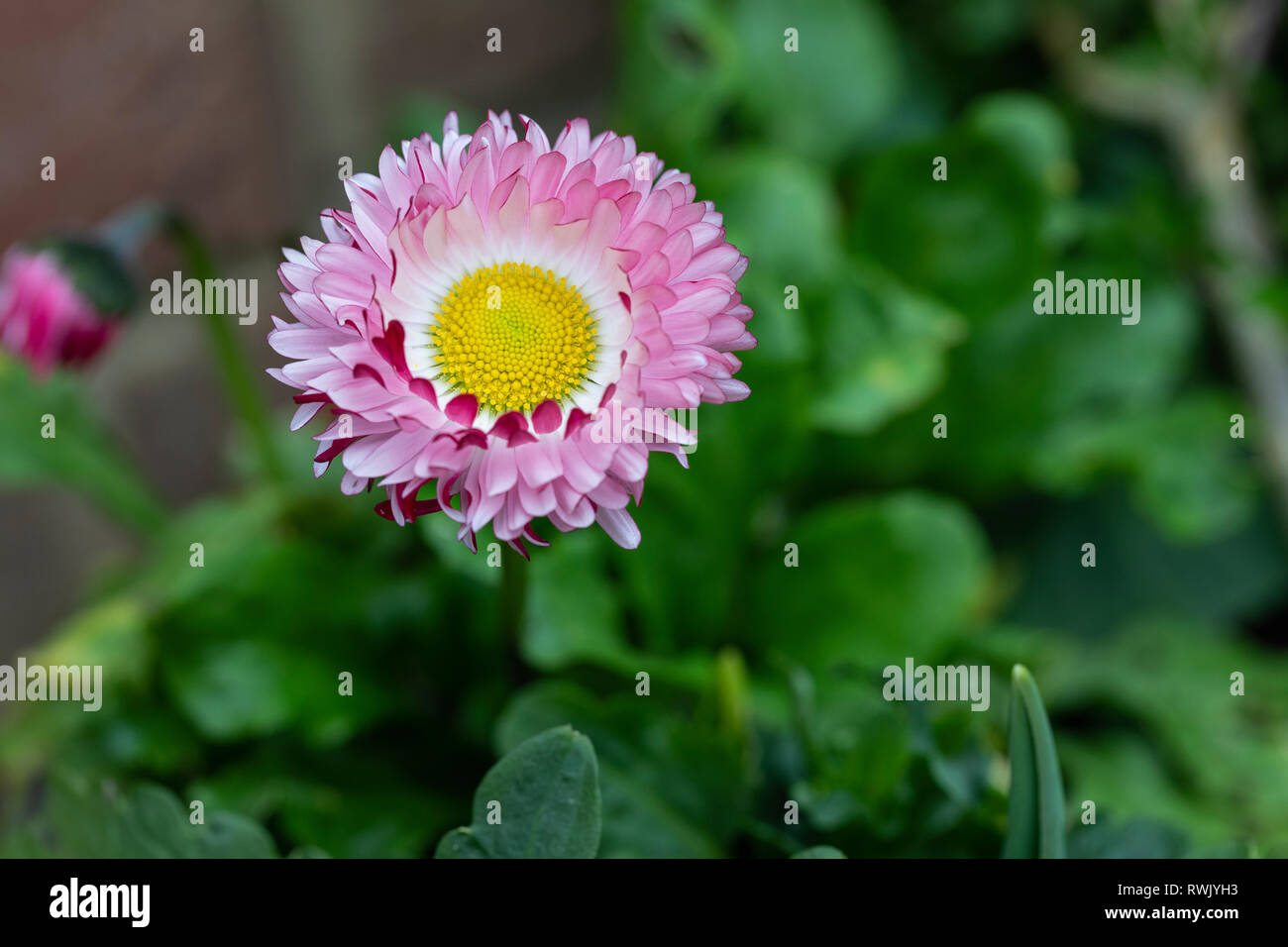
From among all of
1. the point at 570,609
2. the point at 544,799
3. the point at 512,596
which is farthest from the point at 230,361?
the point at 544,799

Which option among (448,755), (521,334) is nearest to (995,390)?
(448,755)

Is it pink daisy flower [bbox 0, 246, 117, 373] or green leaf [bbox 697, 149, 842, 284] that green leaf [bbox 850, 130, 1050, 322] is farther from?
pink daisy flower [bbox 0, 246, 117, 373]

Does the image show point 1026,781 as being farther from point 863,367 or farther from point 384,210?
point 863,367

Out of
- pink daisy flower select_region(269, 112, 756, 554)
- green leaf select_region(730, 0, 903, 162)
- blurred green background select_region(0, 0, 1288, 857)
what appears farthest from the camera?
green leaf select_region(730, 0, 903, 162)

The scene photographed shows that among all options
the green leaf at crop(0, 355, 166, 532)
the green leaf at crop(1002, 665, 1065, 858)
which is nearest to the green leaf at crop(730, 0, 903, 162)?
the green leaf at crop(0, 355, 166, 532)

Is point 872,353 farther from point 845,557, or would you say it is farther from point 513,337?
point 513,337
